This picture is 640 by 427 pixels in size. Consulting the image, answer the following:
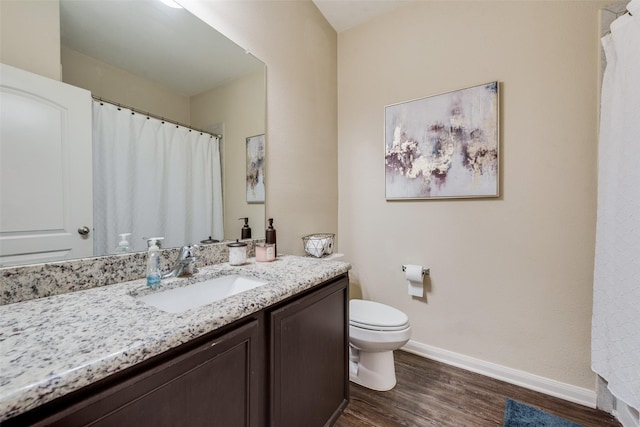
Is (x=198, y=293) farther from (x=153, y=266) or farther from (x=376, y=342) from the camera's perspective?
(x=376, y=342)

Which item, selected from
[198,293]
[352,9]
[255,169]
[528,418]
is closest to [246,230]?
[255,169]

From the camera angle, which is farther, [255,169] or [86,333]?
[255,169]

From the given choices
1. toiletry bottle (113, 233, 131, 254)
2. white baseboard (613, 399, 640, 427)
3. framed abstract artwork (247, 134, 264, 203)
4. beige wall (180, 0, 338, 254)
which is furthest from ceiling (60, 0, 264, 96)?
white baseboard (613, 399, 640, 427)

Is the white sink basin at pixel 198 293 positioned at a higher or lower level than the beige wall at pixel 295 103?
lower

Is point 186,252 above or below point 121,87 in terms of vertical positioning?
below

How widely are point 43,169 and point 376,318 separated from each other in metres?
1.67

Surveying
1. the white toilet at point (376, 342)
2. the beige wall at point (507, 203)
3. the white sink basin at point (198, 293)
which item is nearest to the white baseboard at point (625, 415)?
the beige wall at point (507, 203)

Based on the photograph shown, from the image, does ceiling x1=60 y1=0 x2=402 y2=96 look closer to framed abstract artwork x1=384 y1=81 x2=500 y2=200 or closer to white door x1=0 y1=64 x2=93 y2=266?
white door x1=0 y1=64 x2=93 y2=266

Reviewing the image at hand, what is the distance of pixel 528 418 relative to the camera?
1369 mm

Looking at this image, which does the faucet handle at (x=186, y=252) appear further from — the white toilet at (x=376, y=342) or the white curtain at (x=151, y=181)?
the white toilet at (x=376, y=342)

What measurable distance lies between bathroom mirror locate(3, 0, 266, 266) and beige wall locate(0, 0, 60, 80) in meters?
0.03

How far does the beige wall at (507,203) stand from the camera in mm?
1481

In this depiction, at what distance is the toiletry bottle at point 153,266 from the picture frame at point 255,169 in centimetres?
62

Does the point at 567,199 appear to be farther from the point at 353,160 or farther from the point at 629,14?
the point at 353,160
